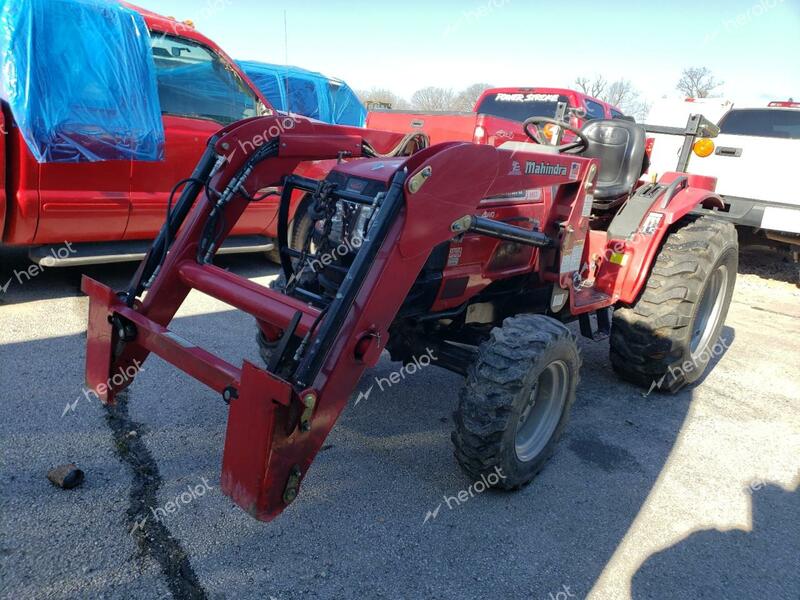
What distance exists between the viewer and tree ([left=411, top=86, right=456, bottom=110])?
32.6 meters

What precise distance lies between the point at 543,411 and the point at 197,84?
4.23 metres

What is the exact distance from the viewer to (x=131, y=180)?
4.78 metres

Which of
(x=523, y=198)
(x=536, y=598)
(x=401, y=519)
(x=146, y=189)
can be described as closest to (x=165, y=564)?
(x=401, y=519)

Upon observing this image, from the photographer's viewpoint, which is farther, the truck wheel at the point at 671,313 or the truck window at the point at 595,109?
the truck window at the point at 595,109

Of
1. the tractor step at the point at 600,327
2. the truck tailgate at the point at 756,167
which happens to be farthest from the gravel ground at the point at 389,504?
the truck tailgate at the point at 756,167

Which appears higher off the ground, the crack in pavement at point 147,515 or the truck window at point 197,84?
the truck window at point 197,84

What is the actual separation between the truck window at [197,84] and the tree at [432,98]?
2794 centimetres

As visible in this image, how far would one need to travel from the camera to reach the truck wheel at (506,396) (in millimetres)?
2568

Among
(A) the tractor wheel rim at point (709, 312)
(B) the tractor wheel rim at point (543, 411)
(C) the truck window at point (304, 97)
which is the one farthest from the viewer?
(C) the truck window at point (304, 97)

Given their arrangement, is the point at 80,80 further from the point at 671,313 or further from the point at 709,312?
the point at 709,312

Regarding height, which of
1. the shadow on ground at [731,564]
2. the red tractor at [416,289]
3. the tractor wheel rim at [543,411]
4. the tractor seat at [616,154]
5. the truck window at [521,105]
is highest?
the truck window at [521,105]

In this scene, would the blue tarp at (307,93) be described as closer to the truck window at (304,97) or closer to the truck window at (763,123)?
the truck window at (304,97)

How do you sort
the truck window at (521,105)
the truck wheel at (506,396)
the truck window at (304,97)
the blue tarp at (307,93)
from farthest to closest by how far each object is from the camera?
1. the truck window at (304,97)
2. the blue tarp at (307,93)
3. the truck window at (521,105)
4. the truck wheel at (506,396)

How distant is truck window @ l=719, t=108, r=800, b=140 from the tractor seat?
4.96 m
